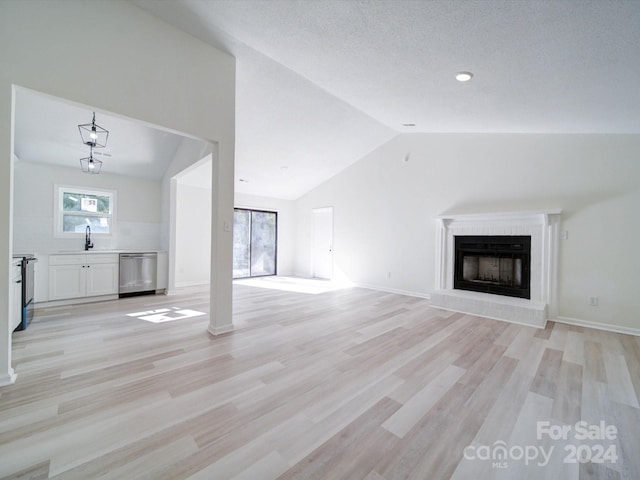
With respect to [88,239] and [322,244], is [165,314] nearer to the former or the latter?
[88,239]

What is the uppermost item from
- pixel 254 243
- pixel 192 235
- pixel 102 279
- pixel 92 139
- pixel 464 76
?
pixel 464 76

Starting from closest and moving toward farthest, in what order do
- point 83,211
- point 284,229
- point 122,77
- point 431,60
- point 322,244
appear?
1. point 431,60
2. point 122,77
3. point 83,211
4. point 322,244
5. point 284,229

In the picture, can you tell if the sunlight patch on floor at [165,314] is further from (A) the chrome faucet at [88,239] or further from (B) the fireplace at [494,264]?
(B) the fireplace at [494,264]

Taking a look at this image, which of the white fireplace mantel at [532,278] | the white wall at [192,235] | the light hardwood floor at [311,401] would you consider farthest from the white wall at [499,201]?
the white wall at [192,235]

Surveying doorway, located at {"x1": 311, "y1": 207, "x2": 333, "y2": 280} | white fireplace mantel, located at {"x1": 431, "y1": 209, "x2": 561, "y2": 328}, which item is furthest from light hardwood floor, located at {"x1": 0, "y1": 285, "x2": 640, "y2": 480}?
doorway, located at {"x1": 311, "y1": 207, "x2": 333, "y2": 280}

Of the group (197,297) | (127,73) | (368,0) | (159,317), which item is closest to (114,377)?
(159,317)

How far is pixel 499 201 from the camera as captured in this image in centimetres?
451

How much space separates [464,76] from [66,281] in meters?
6.12

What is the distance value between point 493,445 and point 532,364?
Answer: 1.44m

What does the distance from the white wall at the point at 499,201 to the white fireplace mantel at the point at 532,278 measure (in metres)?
0.15

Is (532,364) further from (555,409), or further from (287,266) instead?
(287,266)

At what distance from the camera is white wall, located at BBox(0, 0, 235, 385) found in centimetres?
207

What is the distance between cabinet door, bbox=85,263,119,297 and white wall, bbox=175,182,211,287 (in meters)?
1.43

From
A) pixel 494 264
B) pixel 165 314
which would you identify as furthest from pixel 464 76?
pixel 165 314
